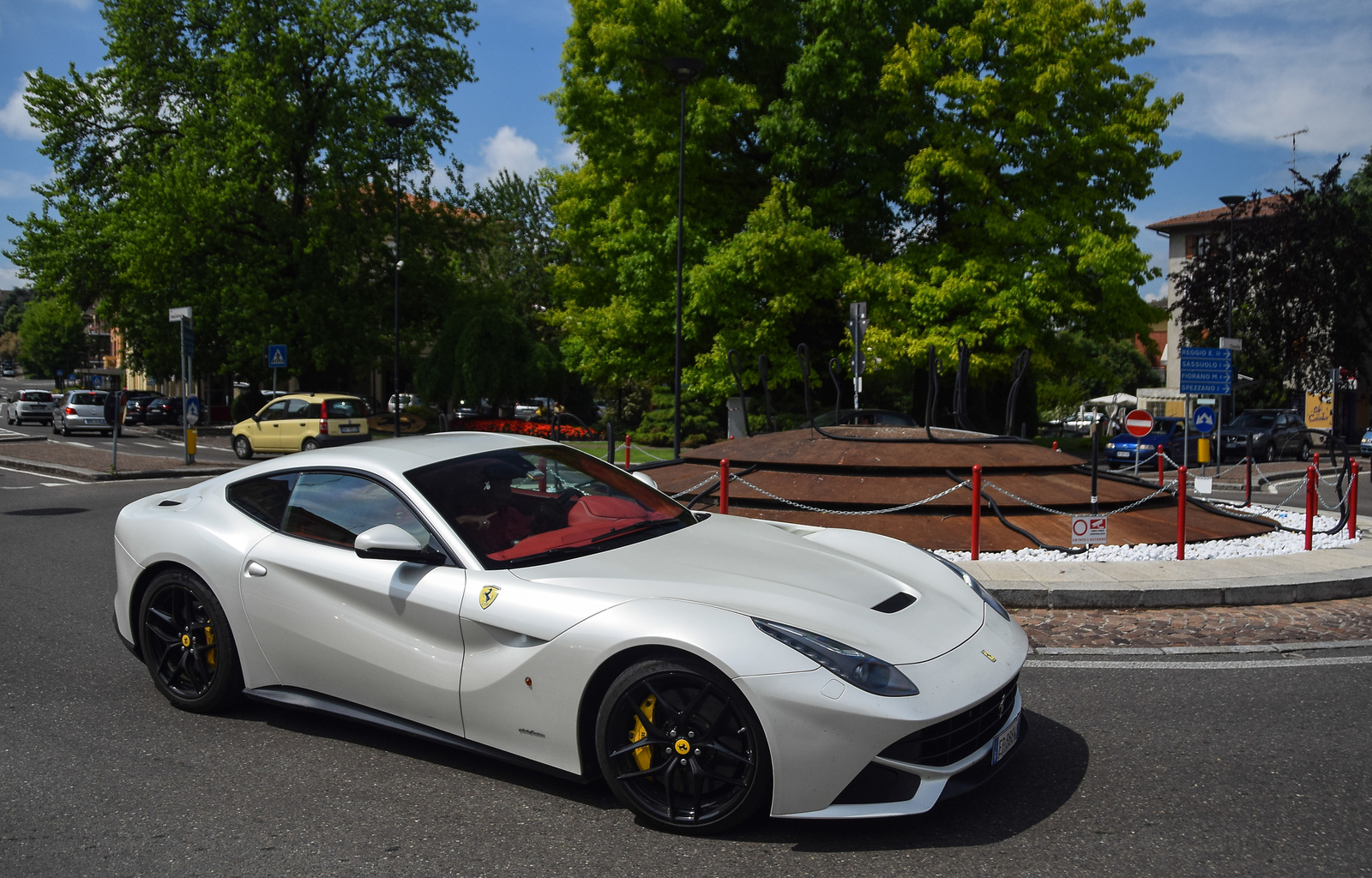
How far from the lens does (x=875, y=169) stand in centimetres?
2477

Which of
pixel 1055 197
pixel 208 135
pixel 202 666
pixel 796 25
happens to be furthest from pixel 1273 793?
pixel 208 135

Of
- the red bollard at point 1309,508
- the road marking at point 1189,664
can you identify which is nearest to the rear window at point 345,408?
the red bollard at point 1309,508

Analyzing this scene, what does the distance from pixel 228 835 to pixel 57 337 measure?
122 meters

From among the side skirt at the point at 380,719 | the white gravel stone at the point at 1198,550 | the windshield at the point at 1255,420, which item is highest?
the windshield at the point at 1255,420

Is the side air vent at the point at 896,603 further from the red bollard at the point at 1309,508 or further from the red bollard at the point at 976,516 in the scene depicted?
the red bollard at the point at 1309,508

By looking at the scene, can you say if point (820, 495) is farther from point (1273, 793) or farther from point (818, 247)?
point (818, 247)

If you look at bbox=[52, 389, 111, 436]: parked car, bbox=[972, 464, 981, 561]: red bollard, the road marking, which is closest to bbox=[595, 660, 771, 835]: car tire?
the road marking

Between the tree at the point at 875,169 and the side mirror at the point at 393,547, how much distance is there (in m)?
19.4

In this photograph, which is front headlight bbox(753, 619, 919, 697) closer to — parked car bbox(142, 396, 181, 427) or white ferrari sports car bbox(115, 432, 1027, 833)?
white ferrari sports car bbox(115, 432, 1027, 833)

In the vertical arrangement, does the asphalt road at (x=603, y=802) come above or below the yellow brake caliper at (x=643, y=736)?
below

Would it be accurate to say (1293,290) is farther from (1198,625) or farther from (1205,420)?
(1198,625)

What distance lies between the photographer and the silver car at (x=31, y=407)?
4434cm

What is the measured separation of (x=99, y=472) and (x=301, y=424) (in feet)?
20.1

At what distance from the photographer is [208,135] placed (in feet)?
114
